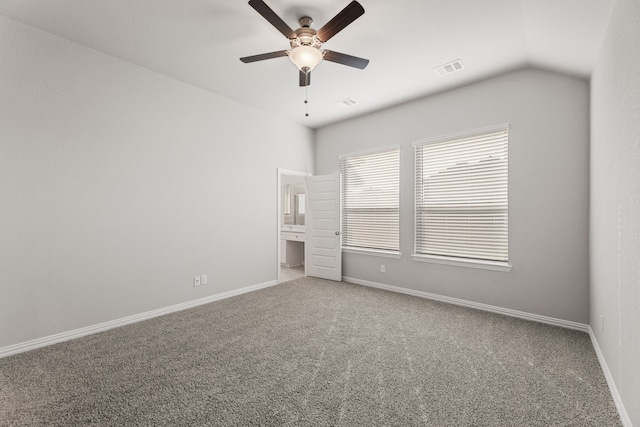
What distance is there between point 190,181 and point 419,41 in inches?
124

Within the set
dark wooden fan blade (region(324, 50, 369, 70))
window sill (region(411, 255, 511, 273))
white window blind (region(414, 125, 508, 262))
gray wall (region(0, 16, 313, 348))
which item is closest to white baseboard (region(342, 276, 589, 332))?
window sill (region(411, 255, 511, 273))

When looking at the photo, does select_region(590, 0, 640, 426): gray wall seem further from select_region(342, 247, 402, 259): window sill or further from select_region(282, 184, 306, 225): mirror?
select_region(282, 184, 306, 225): mirror

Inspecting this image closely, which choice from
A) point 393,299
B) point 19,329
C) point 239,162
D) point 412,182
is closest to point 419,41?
point 412,182

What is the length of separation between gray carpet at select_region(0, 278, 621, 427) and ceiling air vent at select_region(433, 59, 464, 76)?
115 inches

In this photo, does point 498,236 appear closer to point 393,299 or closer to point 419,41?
point 393,299

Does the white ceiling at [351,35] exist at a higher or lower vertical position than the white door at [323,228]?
higher

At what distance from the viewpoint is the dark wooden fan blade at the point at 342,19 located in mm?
1974

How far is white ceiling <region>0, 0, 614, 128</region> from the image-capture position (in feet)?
7.67

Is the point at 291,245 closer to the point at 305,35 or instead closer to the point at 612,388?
the point at 305,35

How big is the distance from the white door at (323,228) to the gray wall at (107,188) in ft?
4.32

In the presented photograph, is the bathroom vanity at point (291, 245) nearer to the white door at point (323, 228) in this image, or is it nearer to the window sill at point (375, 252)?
the white door at point (323, 228)

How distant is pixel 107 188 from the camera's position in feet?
10.2

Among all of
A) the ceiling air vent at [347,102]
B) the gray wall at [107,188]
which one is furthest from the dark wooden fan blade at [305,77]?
the gray wall at [107,188]

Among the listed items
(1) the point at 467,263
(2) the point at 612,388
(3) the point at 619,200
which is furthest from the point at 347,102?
(2) the point at 612,388
